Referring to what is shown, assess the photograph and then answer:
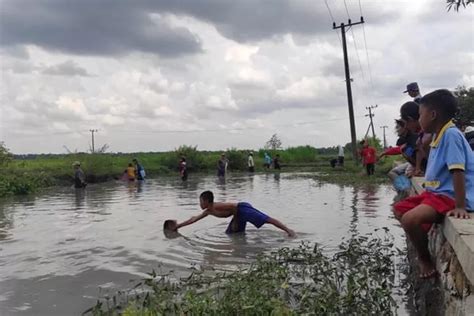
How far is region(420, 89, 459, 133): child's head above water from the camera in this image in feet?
13.6

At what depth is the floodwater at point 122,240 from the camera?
6578mm

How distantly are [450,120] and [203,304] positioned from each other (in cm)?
241

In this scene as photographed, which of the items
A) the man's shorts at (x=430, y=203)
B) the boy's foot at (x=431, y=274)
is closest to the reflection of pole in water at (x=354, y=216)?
the boy's foot at (x=431, y=274)

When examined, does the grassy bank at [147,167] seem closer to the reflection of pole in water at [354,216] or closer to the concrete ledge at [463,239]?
the reflection of pole in water at [354,216]

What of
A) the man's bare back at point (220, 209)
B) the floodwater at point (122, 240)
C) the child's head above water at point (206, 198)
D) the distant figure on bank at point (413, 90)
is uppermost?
the distant figure on bank at point (413, 90)

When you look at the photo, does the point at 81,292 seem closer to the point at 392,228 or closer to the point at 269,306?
the point at 269,306

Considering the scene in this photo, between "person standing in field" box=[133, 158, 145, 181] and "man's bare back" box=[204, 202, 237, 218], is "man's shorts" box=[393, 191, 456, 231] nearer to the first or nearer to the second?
"man's bare back" box=[204, 202, 237, 218]

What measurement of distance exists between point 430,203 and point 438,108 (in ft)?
2.47

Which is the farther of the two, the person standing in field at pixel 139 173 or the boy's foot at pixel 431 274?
the person standing in field at pixel 139 173

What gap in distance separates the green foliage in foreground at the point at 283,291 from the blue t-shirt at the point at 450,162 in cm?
144

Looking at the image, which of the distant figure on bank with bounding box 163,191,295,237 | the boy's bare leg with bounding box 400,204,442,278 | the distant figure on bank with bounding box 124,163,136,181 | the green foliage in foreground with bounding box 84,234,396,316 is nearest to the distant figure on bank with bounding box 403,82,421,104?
Result: the green foliage in foreground with bounding box 84,234,396,316

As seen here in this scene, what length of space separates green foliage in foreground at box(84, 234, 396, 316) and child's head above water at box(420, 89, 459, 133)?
1780mm

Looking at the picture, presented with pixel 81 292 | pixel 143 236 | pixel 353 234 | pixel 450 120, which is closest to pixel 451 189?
pixel 450 120

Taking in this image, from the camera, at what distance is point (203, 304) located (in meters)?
4.15
